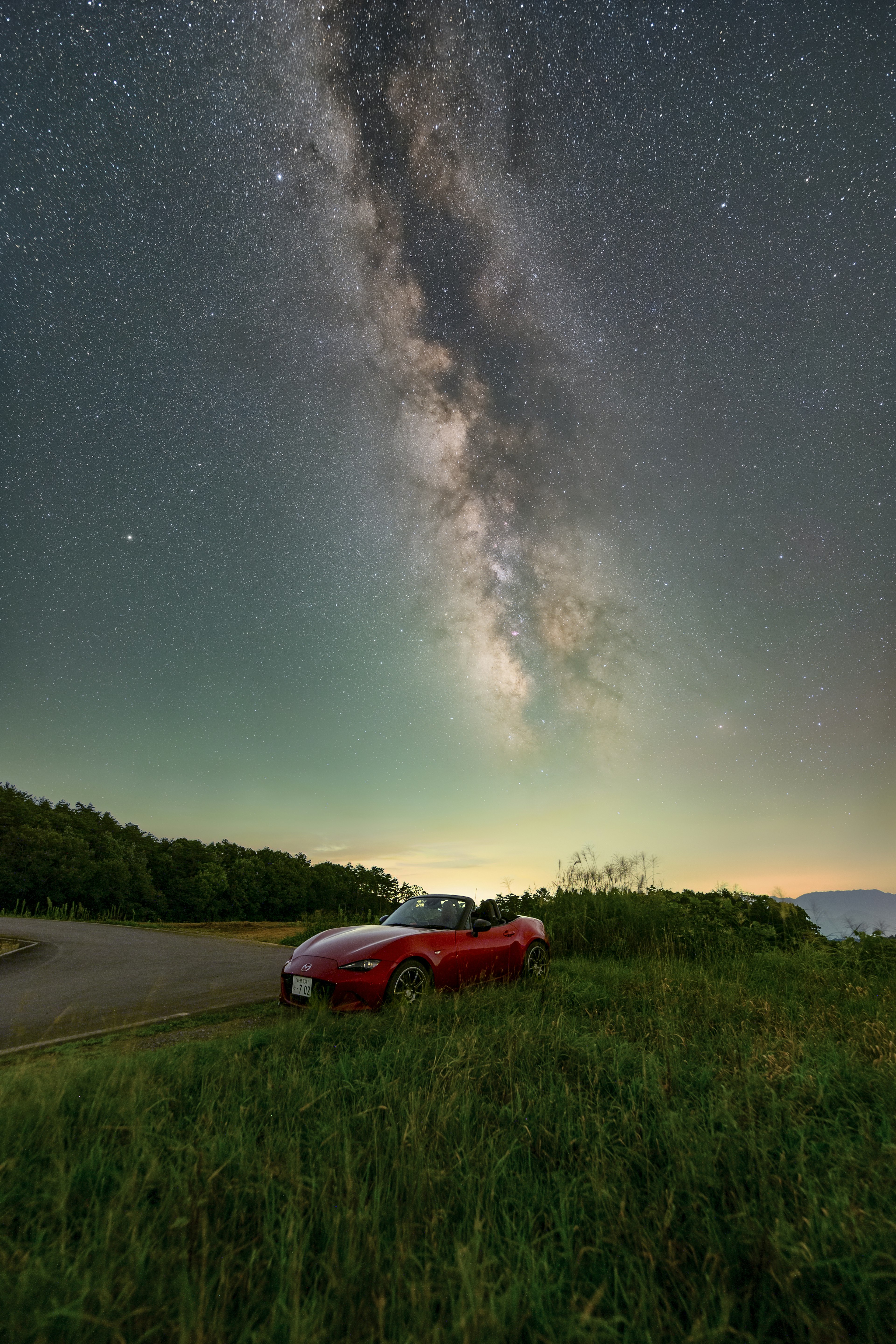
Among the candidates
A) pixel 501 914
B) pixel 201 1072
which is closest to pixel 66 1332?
pixel 201 1072

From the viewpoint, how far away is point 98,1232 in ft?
7.23

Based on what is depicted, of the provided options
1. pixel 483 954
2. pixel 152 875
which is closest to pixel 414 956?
pixel 483 954

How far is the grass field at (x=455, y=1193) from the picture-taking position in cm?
190

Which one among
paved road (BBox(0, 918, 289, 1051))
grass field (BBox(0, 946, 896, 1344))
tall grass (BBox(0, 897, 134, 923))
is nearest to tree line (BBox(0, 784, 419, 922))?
tall grass (BBox(0, 897, 134, 923))

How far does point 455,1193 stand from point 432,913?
5.30 metres

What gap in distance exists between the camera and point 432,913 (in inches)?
306

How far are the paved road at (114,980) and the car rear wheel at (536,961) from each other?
3.33m

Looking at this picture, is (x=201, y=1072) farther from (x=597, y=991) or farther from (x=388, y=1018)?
(x=597, y=991)

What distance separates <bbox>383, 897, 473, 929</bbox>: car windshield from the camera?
756 centimetres

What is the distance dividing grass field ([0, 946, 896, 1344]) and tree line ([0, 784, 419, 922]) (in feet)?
62.7

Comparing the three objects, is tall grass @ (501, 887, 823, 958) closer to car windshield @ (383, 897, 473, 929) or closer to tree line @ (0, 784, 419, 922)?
car windshield @ (383, 897, 473, 929)

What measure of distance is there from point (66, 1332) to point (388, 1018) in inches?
157

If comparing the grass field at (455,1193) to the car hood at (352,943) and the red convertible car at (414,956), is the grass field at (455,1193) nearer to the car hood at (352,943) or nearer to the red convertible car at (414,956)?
the red convertible car at (414,956)

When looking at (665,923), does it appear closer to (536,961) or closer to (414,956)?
(536,961)
